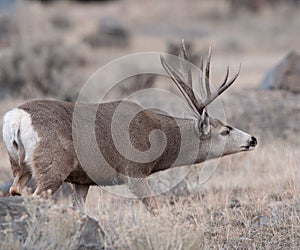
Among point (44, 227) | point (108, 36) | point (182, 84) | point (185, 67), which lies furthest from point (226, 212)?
point (108, 36)

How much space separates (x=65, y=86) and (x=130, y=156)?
10.1 metres

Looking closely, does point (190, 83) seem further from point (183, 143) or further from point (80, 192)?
point (80, 192)

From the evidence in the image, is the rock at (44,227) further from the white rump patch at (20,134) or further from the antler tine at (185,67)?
the antler tine at (185,67)

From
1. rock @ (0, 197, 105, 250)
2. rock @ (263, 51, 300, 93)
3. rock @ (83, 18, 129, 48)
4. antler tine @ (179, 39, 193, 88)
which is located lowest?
rock @ (83, 18, 129, 48)

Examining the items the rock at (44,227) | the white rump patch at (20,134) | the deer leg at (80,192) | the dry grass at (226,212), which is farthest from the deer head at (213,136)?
the rock at (44,227)

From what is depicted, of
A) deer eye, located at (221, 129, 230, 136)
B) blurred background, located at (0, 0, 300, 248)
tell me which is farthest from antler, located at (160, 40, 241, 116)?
blurred background, located at (0, 0, 300, 248)

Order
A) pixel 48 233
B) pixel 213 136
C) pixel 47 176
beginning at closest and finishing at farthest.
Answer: pixel 48 233 → pixel 47 176 → pixel 213 136

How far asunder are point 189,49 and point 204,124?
13.7 meters

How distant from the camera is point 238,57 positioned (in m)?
26.0

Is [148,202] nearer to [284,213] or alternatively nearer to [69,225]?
[284,213]

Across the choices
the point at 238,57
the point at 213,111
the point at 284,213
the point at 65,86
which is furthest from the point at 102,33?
the point at 284,213

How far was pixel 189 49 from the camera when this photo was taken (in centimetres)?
2172

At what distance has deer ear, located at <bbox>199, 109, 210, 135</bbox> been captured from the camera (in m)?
8.22

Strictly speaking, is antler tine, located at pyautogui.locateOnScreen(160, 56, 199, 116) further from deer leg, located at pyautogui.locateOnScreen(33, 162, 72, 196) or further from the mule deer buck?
deer leg, located at pyautogui.locateOnScreen(33, 162, 72, 196)
